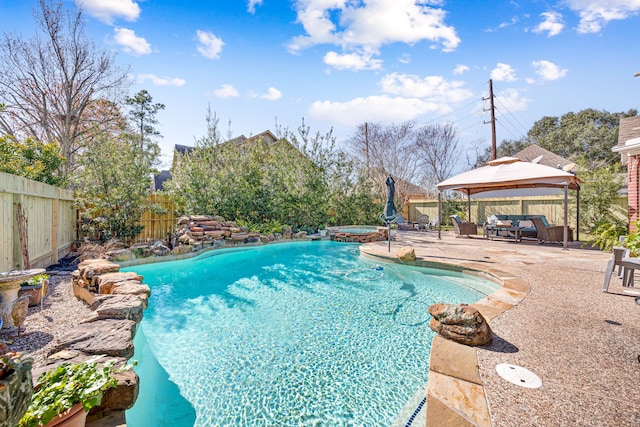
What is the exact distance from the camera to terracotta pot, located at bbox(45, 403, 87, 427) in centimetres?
127

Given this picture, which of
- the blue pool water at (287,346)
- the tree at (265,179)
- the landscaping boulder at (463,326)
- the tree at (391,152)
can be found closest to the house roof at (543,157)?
the tree at (391,152)

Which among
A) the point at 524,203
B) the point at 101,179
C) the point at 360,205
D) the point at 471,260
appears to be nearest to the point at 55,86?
the point at 101,179

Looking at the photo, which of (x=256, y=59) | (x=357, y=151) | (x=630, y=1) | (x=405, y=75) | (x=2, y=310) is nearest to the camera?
(x=2, y=310)

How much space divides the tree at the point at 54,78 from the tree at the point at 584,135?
96.8 feet

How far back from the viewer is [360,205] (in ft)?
48.3

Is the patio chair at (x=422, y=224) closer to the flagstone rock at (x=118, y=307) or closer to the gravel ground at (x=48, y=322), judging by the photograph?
the flagstone rock at (x=118, y=307)

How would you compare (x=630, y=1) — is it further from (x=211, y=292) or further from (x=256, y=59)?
(x=211, y=292)

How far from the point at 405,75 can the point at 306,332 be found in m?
11.5

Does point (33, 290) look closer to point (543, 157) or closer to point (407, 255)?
point (407, 255)

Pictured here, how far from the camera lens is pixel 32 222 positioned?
207 inches

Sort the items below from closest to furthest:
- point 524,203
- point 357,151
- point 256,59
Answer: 1. point 256,59
2. point 524,203
3. point 357,151

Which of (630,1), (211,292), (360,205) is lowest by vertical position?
(211,292)

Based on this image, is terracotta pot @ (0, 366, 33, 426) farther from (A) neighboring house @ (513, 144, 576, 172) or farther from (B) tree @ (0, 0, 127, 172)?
(A) neighboring house @ (513, 144, 576, 172)

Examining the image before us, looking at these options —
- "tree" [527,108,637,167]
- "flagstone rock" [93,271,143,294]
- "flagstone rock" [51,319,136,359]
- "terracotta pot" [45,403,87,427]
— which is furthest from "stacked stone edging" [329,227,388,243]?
"tree" [527,108,637,167]
